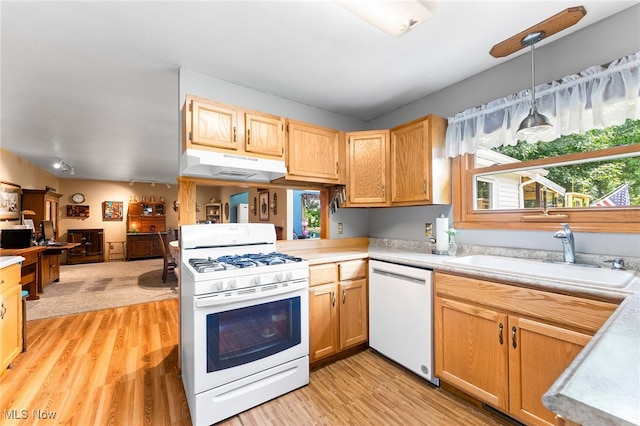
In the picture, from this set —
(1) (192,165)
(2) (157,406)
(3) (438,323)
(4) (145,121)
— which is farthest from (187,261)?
(4) (145,121)

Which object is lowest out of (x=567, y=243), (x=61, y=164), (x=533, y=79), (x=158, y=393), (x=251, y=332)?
(x=158, y=393)

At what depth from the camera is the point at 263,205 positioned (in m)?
5.39

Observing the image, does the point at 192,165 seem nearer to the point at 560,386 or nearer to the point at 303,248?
the point at 303,248

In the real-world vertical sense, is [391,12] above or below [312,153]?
above

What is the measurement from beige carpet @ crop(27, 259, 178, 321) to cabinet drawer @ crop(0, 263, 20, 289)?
1.55 metres

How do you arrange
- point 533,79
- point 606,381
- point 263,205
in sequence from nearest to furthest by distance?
point 606,381, point 533,79, point 263,205

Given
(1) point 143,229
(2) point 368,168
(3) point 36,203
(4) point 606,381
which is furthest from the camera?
(1) point 143,229

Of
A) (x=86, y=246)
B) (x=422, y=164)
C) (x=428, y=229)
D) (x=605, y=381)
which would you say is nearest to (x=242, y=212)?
(x=428, y=229)

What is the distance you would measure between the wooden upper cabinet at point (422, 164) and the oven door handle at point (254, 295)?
4.07ft

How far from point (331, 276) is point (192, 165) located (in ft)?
4.47

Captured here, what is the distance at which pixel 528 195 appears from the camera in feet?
6.96

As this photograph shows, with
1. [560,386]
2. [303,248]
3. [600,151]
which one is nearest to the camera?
[560,386]

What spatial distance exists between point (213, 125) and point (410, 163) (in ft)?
5.56

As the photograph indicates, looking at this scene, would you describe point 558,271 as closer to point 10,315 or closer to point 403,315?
point 403,315
